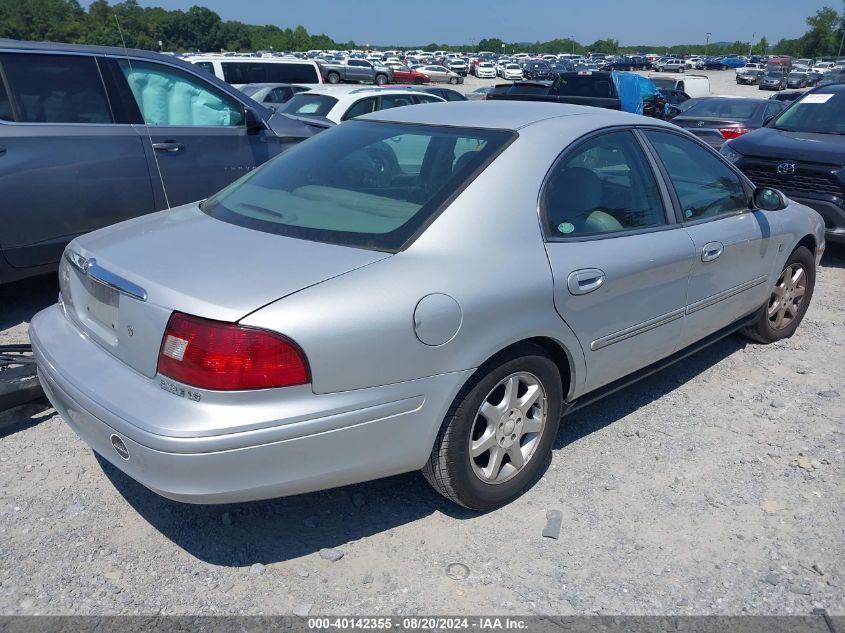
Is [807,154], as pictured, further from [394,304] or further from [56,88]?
[56,88]

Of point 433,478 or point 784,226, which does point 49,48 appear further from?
point 784,226

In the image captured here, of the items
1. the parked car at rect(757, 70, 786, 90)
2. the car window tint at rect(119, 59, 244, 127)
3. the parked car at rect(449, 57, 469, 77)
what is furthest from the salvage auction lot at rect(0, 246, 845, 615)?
the parked car at rect(449, 57, 469, 77)

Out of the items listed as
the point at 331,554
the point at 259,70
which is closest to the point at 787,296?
the point at 331,554

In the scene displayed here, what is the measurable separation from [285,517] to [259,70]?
62.0 ft

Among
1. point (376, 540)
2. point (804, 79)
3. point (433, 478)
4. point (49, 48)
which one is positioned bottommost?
point (804, 79)

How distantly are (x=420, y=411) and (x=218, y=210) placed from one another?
4.49ft

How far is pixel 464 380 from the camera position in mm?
2660

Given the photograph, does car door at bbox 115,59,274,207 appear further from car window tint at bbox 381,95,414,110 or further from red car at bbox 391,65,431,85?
red car at bbox 391,65,431,85

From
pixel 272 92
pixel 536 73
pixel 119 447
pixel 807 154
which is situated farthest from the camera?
pixel 536 73

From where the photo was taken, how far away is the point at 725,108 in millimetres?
12578

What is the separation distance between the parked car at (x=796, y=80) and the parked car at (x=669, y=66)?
53.5 feet

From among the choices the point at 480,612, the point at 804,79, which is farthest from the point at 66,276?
the point at 804,79

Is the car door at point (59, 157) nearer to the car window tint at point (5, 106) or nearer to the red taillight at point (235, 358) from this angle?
the car window tint at point (5, 106)

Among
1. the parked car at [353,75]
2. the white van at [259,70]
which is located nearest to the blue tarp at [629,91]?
the white van at [259,70]
